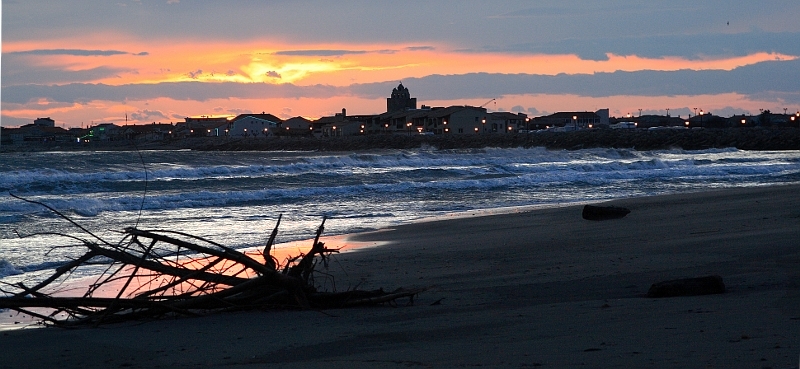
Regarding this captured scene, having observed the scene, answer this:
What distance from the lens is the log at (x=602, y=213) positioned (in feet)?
46.1

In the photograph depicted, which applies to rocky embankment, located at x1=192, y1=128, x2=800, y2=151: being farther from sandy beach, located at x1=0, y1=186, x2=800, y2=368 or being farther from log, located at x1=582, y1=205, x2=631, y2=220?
sandy beach, located at x1=0, y1=186, x2=800, y2=368

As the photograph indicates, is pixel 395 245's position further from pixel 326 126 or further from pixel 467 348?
pixel 326 126

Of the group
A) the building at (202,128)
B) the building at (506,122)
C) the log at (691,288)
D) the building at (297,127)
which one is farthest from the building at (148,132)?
the log at (691,288)

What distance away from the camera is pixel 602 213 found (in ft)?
46.2

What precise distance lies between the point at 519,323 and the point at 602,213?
8.95m

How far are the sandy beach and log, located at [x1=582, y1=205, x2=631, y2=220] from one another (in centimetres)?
384

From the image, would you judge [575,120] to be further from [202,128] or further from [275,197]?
[275,197]

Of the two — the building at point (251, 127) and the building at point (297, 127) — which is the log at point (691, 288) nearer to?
the building at point (297, 127)

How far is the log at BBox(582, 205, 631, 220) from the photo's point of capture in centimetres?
1405

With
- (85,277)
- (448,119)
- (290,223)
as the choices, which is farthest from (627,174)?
(448,119)

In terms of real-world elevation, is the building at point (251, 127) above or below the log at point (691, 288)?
above

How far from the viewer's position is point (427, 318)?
19.8ft

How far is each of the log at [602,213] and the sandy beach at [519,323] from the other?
3.84 metres

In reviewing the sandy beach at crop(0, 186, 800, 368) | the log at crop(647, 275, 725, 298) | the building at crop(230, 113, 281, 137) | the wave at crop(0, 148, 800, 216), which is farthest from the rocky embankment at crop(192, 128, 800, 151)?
the log at crop(647, 275, 725, 298)
